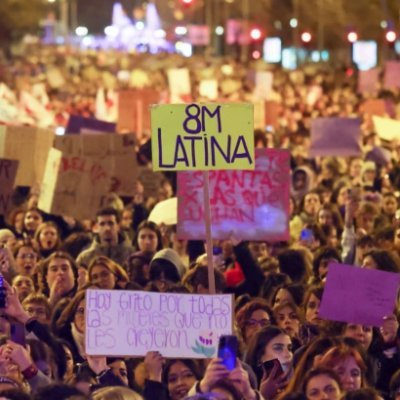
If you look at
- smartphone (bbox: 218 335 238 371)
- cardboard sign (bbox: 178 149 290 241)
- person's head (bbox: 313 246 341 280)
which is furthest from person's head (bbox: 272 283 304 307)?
smartphone (bbox: 218 335 238 371)

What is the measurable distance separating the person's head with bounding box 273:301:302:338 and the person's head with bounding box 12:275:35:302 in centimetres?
151

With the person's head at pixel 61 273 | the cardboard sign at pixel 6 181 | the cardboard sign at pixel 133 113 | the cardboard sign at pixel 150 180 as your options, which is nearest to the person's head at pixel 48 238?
the cardboard sign at pixel 6 181

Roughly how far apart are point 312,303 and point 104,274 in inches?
56.2

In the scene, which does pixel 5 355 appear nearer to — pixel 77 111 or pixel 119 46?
pixel 77 111

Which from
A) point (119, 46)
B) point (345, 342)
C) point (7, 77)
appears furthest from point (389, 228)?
point (119, 46)

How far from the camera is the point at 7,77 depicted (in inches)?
2026

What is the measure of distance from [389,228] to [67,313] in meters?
3.85

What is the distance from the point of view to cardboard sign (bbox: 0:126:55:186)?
58.2 ft

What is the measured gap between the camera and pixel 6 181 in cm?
1525

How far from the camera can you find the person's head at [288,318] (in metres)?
11.3

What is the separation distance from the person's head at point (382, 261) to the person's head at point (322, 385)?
3077 mm

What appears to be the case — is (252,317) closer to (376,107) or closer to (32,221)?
(32,221)

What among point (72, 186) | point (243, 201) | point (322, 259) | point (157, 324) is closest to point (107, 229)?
point (243, 201)

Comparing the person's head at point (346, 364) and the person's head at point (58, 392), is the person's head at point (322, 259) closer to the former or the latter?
the person's head at point (346, 364)
